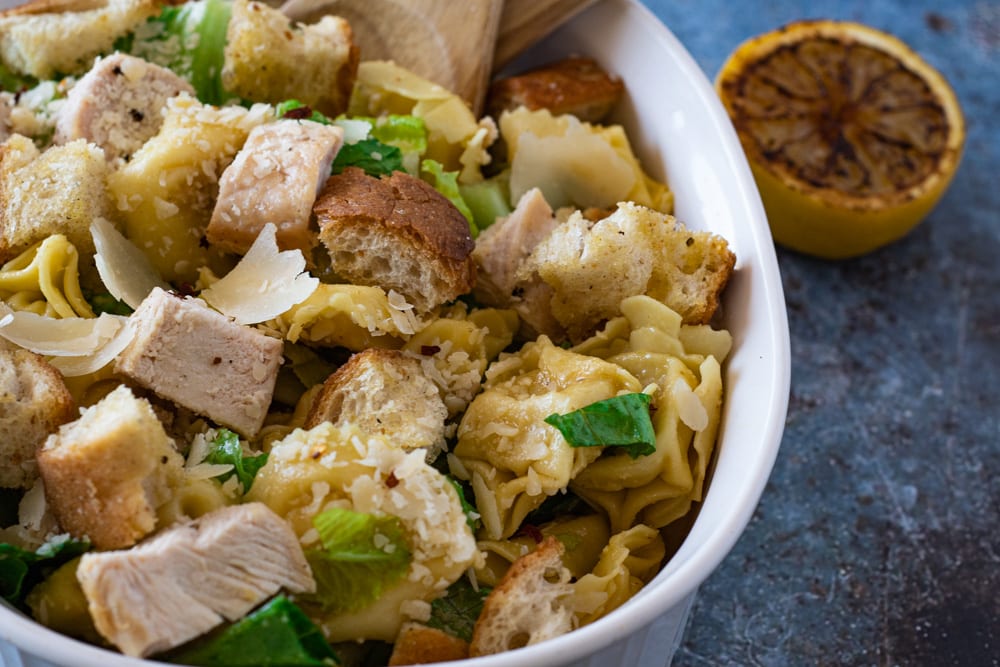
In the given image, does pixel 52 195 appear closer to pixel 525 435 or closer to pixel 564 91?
pixel 525 435

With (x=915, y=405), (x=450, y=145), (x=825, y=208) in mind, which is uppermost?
(x=450, y=145)

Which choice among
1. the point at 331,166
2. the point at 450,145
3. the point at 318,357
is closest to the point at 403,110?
the point at 450,145

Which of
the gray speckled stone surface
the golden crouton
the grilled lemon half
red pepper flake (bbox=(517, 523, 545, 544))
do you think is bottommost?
the gray speckled stone surface

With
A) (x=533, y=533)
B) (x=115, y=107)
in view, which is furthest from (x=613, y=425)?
(x=115, y=107)

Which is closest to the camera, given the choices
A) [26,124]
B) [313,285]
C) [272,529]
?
[272,529]

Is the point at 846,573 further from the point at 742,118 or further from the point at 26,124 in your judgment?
the point at 26,124

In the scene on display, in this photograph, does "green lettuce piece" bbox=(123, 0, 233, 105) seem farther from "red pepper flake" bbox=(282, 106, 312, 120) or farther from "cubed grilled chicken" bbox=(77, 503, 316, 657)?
"cubed grilled chicken" bbox=(77, 503, 316, 657)

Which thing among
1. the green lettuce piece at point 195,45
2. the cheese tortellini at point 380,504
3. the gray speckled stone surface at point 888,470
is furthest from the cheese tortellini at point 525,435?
the green lettuce piece at point 195,45

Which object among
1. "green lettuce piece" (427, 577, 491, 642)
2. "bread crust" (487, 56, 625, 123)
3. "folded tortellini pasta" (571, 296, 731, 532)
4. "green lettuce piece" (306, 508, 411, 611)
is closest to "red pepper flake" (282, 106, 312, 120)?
"bread crust" (487, 56, 625, 123)
